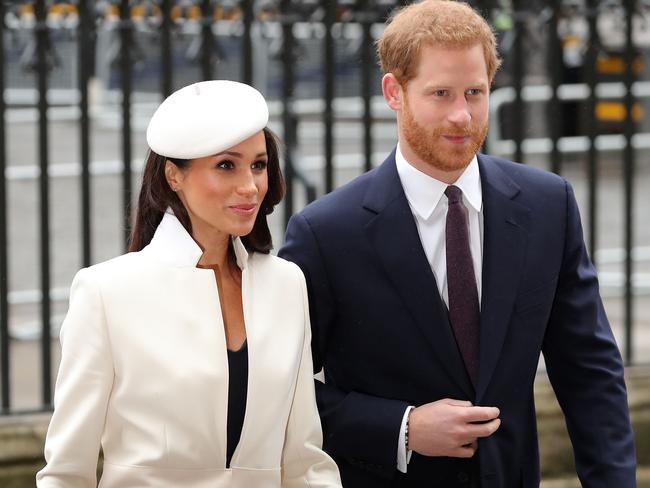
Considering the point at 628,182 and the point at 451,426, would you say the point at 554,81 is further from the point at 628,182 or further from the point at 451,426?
the point at 451,426

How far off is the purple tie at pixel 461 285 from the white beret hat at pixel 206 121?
56 cm

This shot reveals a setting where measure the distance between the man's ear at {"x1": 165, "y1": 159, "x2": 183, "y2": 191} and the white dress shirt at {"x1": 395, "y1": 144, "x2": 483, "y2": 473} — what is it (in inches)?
23.8

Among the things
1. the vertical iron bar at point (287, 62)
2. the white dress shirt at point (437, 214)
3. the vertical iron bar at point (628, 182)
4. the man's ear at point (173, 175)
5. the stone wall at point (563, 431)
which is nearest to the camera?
the man's ear at point (173, 175)

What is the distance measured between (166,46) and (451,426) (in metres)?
2.56

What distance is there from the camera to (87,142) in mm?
5703

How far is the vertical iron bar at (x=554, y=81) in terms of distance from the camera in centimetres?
610

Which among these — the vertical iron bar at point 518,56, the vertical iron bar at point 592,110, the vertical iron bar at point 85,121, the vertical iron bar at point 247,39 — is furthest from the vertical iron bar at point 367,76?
the vertical iron bar at point 85,121

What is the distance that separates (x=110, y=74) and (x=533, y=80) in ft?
11.3

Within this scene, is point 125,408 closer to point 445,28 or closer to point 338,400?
point 338,400

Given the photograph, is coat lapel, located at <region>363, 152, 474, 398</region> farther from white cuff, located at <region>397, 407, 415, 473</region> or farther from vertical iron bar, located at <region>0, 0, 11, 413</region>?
vertical iron bar, located at <region>0, 0, 11, 413</region>

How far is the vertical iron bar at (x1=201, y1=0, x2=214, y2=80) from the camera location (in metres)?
5.63

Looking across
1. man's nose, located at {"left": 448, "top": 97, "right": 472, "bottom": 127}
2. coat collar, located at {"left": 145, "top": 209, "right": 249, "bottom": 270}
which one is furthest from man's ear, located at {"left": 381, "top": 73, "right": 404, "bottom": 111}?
coat collar, located at {"left": 145, "top": 209, "right": 249, "bottom": 270}

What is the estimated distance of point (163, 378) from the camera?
10.3 feet

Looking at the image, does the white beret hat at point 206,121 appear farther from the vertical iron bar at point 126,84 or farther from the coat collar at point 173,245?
the vertical iron bar at point 126,84
